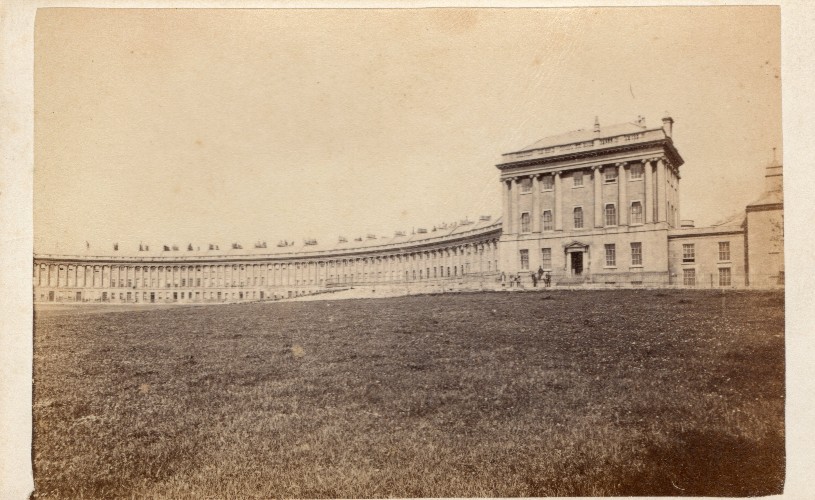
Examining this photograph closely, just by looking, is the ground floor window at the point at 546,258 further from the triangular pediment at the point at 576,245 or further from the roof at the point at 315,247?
the roof at the point at 315,247

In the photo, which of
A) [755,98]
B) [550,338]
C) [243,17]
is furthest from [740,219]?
[243,17]

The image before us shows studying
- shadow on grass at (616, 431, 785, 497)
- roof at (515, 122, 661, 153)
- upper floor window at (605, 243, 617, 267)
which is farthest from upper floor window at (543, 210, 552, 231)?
shadow on grass at (616, 431, 785, 497)

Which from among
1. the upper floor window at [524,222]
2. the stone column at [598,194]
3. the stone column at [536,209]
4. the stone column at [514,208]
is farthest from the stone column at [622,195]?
the stone column at [514,208]

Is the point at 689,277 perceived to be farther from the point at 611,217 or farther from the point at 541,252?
the point at 541,252

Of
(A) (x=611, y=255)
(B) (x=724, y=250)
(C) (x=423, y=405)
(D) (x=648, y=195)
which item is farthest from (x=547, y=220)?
(C) (x=423, y=405)

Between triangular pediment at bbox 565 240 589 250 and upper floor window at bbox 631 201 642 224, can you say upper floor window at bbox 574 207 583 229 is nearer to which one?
triangular pediment at bbox 565 240 589 250

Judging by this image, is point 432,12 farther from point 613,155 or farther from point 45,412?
point 45,412
